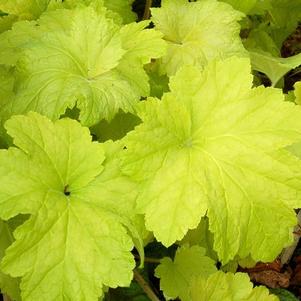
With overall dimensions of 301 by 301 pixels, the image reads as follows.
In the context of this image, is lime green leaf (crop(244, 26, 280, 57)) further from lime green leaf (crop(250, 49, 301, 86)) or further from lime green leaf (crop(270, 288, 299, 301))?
lime green leaf (crop(270, 288, 299, 301))

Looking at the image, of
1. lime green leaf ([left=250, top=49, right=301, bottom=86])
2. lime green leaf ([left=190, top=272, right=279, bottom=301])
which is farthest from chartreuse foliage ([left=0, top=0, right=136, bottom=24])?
lime green leaf ([left=190, top=272, right=279, bottom=301])

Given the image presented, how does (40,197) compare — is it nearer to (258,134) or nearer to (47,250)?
(47,250)

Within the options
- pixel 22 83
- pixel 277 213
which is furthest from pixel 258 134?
pixel 22 83

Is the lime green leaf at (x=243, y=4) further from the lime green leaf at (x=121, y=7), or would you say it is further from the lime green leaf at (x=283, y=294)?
the lime green leaf at (x=283, y=294)

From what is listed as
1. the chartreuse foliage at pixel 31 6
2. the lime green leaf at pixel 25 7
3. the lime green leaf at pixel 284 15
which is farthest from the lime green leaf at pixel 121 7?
the lime green leaf at pixel 284 15

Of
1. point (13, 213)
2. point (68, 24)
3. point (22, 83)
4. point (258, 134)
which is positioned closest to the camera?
point (13, 213)
